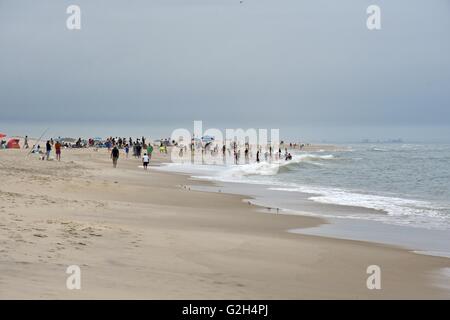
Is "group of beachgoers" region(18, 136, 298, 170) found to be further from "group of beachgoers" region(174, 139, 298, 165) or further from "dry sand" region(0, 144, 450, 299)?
"dry sand" region(0, 144, 450, 299)

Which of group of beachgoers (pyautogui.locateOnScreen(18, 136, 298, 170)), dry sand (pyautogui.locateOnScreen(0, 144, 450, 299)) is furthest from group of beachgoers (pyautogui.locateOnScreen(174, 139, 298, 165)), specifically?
dry sand (pyautogui.locateOnScreen(0, 144, 450, 299))

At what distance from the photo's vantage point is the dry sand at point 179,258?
21.3 feet

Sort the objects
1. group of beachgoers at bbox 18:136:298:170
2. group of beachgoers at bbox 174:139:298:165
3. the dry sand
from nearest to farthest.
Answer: the dry sand < group of beachgoers at bbox 18:136:298:170 < group of beachgoers at bbox 174:139:298:165

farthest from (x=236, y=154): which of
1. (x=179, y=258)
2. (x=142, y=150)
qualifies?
(x=179, y=258)

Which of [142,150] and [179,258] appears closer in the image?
[179,258]

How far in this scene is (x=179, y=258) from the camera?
28.0 feet

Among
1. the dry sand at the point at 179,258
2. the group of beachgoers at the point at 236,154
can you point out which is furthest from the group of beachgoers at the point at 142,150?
the dry sand at the point at 179,258

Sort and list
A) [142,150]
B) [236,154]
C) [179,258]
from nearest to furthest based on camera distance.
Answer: [179,258], [236,154], [142,150]

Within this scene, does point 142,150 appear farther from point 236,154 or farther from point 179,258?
point 179,258

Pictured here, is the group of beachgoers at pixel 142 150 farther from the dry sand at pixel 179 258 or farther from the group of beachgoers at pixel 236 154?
the dry sand at pixel 179 258

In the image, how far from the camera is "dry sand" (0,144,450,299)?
6480mm

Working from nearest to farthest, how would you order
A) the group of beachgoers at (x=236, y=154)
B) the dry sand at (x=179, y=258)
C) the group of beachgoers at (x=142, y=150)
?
the dry sand at (x=179, y=258), the group of beachgoers at (x=142, y=150), the group of beachgoers at (x=236, y=154)
